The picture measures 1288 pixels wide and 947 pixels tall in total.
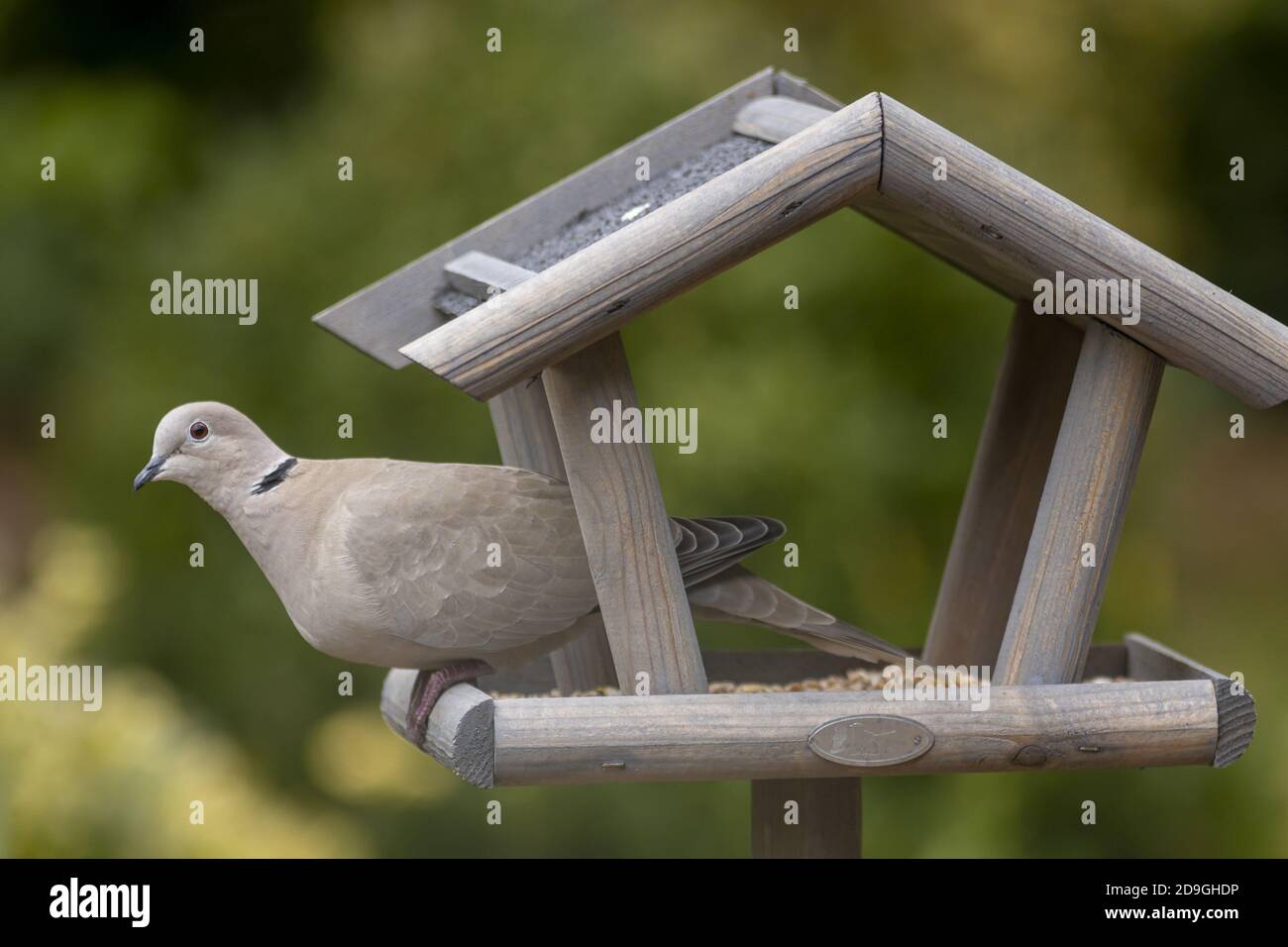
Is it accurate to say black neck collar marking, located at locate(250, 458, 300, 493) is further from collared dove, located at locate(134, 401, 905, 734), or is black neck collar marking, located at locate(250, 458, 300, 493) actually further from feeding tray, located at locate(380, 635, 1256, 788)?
feeding tray, located at locate(380, 635, 1256, 788)

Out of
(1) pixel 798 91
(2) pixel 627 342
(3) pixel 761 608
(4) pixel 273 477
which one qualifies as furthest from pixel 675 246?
(2) pixel 627 342

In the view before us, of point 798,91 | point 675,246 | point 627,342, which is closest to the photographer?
point 675,246

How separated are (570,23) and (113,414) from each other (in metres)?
2.24

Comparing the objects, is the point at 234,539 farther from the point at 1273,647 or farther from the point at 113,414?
the point at 1273,647

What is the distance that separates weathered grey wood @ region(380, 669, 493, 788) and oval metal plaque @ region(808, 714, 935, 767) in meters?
0.51

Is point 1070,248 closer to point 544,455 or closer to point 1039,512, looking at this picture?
point 1039,512

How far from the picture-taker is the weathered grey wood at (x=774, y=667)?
332 cm

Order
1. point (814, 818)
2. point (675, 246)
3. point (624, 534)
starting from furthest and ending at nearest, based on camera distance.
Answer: point (814, 818), point (624, 534), point (675, 246)

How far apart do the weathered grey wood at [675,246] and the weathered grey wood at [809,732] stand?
560 mm

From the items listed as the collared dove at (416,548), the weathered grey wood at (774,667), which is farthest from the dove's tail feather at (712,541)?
the weathered grey wood at (774,667)

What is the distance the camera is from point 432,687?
2.70 m

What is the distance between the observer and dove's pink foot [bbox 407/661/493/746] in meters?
2.69

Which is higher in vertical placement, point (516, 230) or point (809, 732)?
point (516, 230)

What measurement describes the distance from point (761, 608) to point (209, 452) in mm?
1017
